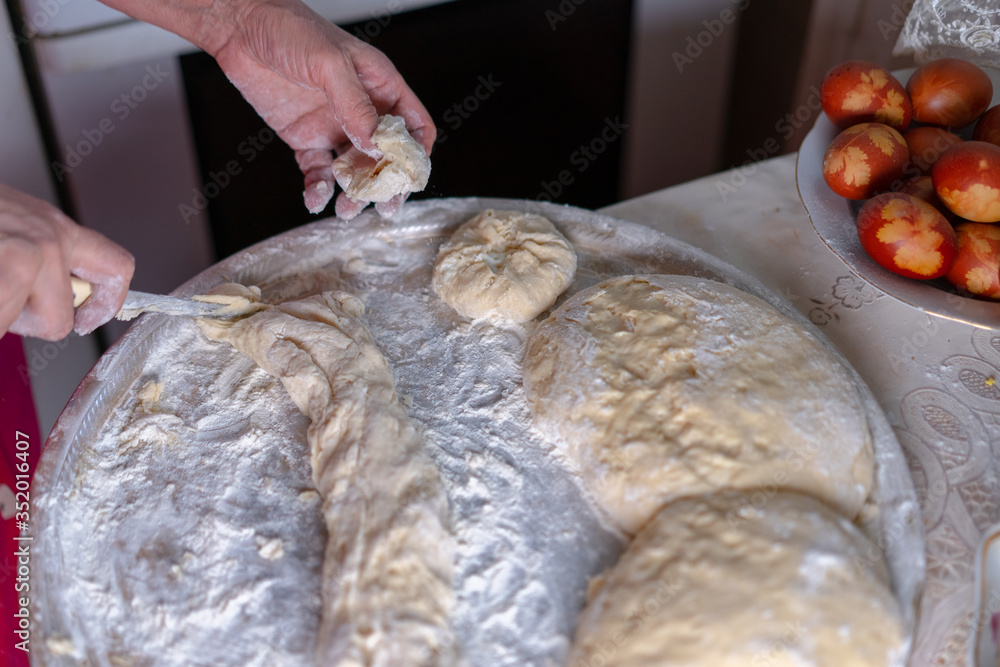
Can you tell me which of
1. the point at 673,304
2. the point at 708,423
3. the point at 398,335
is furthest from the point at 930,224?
the point at 398,335

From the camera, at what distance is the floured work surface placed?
1037 mm

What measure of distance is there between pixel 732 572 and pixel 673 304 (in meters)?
0.54

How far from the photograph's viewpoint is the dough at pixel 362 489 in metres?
0.98

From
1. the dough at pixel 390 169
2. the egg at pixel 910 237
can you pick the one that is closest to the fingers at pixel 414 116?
the dough at pixel 390 169

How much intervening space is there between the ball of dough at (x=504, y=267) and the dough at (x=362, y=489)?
0.78 feet

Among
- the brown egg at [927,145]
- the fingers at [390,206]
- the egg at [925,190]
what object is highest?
the brown egg at [927,145]

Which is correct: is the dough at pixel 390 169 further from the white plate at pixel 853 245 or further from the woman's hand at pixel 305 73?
the white plate at pixel 853 245

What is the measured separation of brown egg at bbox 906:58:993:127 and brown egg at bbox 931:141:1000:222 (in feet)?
0.87

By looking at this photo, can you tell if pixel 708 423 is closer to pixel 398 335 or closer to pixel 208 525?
pixel 398 335

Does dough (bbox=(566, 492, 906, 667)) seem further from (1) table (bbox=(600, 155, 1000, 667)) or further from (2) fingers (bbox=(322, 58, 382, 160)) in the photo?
(2) fingers (bbox=(322, 58, 382, 160))

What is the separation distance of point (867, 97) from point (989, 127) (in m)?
0.26

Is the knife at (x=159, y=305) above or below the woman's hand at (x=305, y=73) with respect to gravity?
below

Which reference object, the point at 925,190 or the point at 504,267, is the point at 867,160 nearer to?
the point at 925,190

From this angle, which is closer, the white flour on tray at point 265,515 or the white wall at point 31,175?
the white flour on tray at point 265,515
